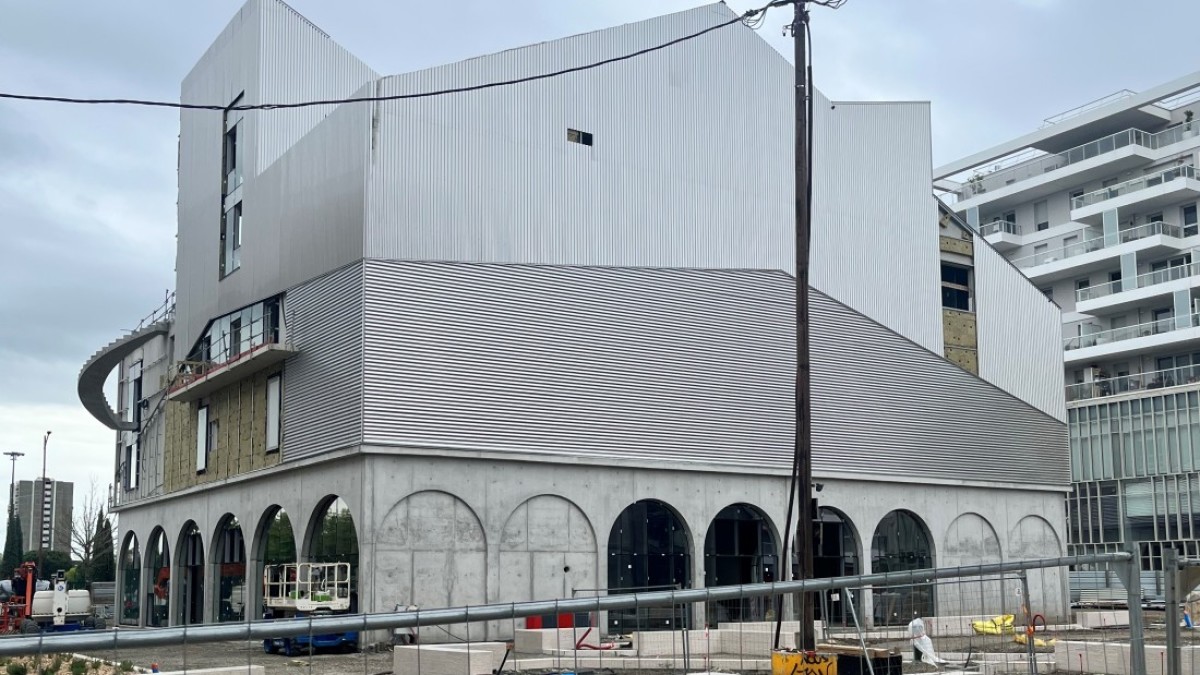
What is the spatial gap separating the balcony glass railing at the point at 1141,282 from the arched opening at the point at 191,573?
55.0 m

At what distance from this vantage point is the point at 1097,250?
8144cm

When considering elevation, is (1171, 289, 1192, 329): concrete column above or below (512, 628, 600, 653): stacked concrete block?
above

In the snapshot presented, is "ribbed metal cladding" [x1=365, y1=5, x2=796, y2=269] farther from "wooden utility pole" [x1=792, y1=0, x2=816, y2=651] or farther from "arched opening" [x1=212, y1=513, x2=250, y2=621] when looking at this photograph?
"wooden utility pole" [x1=792, y1=0, x2=816, y2=651]

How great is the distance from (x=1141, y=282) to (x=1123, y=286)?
1152 mm

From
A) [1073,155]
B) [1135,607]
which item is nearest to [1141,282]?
[1073,155]

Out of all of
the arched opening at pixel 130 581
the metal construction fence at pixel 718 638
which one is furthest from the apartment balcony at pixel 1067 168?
the arched opening at pixel 130 581

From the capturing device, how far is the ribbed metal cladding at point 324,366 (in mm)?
40094

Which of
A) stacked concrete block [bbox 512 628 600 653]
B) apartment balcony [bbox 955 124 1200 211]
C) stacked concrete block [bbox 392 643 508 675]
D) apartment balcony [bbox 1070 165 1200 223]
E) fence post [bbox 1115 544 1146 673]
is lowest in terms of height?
stacked concrete block [bbox 512 628 600 653]

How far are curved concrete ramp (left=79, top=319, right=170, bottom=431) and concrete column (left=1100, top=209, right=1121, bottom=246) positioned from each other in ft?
180

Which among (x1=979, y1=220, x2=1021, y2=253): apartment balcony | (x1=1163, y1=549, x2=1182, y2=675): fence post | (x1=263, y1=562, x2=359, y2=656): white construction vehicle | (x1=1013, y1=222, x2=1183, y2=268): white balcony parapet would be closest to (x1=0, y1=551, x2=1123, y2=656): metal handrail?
(x1=1163, y1=549, x2=1182, y2=675): fence post

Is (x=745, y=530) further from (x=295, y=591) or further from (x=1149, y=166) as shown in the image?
(x=1149, y=166)

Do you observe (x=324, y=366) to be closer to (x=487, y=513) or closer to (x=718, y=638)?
(x=487, y=513)

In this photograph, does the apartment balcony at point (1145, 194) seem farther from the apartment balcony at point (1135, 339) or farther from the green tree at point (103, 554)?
the green tree at point (103, 554)

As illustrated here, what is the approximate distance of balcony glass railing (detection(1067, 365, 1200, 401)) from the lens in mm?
71250
